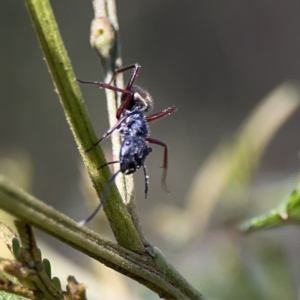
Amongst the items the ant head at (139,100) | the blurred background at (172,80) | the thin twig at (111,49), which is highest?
the blurred background at (172,80)

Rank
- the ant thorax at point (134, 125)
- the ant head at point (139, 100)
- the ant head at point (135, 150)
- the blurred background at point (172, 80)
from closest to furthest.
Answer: the ant head at point (135, 150) < the ant thorax at point (134, 125) < the ant head at point (139, 100) < the blurred background at point (172, 80)

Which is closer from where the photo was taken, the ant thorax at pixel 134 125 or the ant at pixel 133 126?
the ant at pixel 133 126

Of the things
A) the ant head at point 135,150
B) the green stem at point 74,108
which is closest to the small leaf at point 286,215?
the ant head at point 135,150

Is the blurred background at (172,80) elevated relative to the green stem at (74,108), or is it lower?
elevated

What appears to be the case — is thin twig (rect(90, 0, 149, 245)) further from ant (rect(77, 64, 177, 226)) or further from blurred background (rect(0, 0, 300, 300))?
blurred background (rect(0, 0, 300, 300))

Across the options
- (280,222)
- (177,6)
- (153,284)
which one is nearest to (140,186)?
(177,6)

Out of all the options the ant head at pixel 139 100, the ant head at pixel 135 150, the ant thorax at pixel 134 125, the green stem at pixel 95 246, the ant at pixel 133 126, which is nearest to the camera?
the green stem at pixel 95 246

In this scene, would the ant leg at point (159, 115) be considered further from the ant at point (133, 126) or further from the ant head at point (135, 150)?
the ant head at point (135, 150)

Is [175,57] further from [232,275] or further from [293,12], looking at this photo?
[232,275]

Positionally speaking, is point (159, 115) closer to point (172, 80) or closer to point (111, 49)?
point (111, 49)
